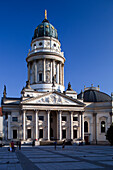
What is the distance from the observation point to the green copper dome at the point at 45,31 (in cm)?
7556

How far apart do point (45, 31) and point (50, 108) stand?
89.6 ft

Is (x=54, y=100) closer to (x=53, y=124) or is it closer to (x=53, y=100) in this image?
(x=53, y=100)

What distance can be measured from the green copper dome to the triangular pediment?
22.9m

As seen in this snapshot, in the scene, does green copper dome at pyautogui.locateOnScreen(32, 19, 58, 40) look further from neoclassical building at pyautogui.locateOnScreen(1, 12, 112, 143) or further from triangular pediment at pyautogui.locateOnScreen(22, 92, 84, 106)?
triangular pediment at pyautogui.locateOnScreen(22, 92, 84, 106)

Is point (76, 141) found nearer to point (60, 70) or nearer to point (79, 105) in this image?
point (79, 105)

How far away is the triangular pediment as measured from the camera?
198 ft

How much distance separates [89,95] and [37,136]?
22071 mm

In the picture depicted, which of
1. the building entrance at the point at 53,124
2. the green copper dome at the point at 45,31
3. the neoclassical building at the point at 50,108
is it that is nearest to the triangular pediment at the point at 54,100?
the neoclassical building at the point at 50,108

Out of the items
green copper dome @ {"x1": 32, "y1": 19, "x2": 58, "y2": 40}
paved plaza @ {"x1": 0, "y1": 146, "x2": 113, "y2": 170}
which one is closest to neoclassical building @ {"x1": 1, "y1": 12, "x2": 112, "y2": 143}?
green copper dome @ {"x1": 32, "y1": 19, "x2": 58, "y2": 40}

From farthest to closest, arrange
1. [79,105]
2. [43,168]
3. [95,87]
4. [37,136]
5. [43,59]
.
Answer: [95,87] < [43,59] < [79,105] < [37,136] < [43,168]

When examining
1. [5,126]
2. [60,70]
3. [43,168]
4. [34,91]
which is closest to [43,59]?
[60,70]

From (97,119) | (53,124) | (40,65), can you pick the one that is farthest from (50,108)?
(40,65)

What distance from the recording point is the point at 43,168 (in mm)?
18016

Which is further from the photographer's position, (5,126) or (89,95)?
(89,95)
